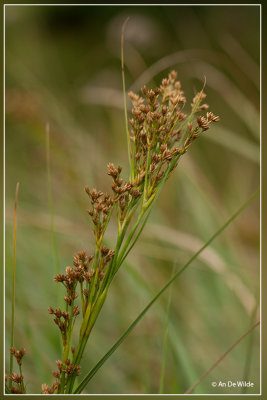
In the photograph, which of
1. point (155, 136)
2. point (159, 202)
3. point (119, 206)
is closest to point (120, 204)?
point (119, 206)

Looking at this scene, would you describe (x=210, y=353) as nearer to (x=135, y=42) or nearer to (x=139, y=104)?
(x=139, y=104)

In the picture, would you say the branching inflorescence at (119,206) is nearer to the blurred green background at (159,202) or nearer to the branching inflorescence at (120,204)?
the branching inflorescence at (120,204)

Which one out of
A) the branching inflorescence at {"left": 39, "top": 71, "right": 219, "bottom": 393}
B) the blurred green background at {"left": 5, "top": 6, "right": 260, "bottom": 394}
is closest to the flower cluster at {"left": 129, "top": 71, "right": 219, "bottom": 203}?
the branching inflorescence at {"left": 39, "top": 71, "right": 219, "bottom": 393}

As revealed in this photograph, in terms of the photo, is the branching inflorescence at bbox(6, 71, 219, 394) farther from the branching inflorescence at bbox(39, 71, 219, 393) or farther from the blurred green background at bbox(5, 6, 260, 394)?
the blurred green background at bbox(5, 6, 260, 394)

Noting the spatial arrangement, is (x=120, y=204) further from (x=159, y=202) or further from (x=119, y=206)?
(x=159, y=202)

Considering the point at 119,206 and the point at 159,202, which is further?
the point at 159,202

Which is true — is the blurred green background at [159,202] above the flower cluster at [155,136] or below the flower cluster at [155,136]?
above

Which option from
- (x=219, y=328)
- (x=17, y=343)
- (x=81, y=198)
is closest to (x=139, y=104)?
(x=17, y=343)

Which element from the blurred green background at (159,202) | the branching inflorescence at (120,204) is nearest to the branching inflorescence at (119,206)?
the branching inflorescence at (120,204)
